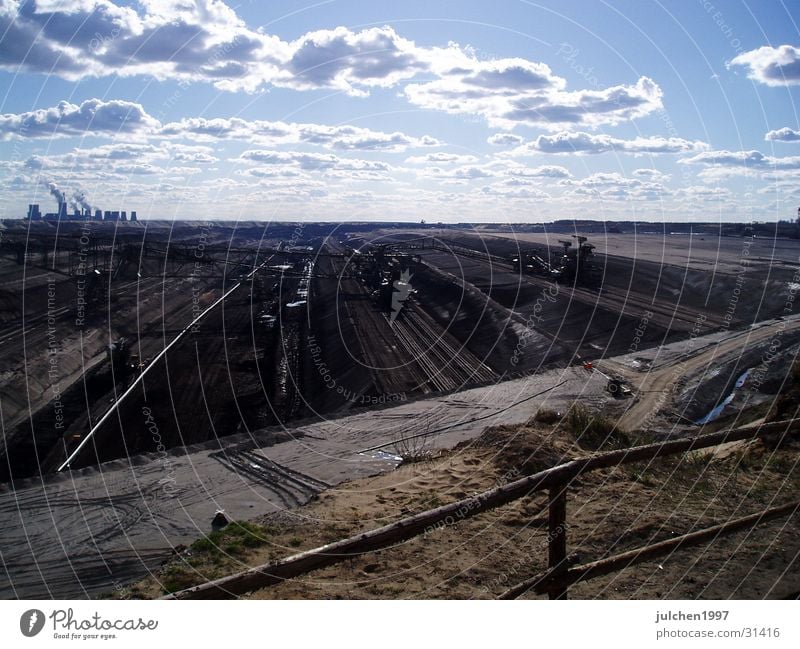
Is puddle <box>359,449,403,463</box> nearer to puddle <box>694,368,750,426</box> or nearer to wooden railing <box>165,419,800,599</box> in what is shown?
wooden railing <box>165,419,800,599</box>

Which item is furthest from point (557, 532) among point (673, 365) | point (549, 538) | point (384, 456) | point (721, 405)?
point (673, 365)

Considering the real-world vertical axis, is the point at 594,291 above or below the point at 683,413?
above

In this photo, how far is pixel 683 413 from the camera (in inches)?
698

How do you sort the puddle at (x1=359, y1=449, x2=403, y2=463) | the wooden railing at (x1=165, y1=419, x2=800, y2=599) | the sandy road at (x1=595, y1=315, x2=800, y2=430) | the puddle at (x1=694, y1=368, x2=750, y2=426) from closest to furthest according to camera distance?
the wooden railing at (x1=165, y1=419, x2=800, y2=599)
the puddle at (x1=359, y1=449, x2=403, y2=463)
the puddle at (x1=694, y1=368, x2=750, y2=426)
the sandy road at (x1=595, y1=315, x2=800, y2=430)

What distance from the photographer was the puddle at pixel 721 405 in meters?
17.3

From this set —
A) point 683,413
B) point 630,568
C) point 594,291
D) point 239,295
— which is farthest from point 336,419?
point 239,295

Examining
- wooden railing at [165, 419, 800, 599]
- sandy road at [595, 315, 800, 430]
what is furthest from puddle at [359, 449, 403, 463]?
wooden railing at [165, 419, 800, 599]

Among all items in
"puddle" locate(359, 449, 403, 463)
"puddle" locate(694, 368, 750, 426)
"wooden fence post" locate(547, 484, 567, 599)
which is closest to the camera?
"wooden fence post" locate(547, 484, 567, 599)

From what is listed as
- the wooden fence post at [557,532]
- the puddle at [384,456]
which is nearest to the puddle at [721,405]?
the puddle at [384,456]

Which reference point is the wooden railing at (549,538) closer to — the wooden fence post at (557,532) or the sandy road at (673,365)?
the wooden fence post at (557,532)

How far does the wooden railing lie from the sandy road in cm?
1143

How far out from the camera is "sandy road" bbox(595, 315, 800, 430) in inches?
700

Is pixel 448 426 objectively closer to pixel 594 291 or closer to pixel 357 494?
pixel 357 494
